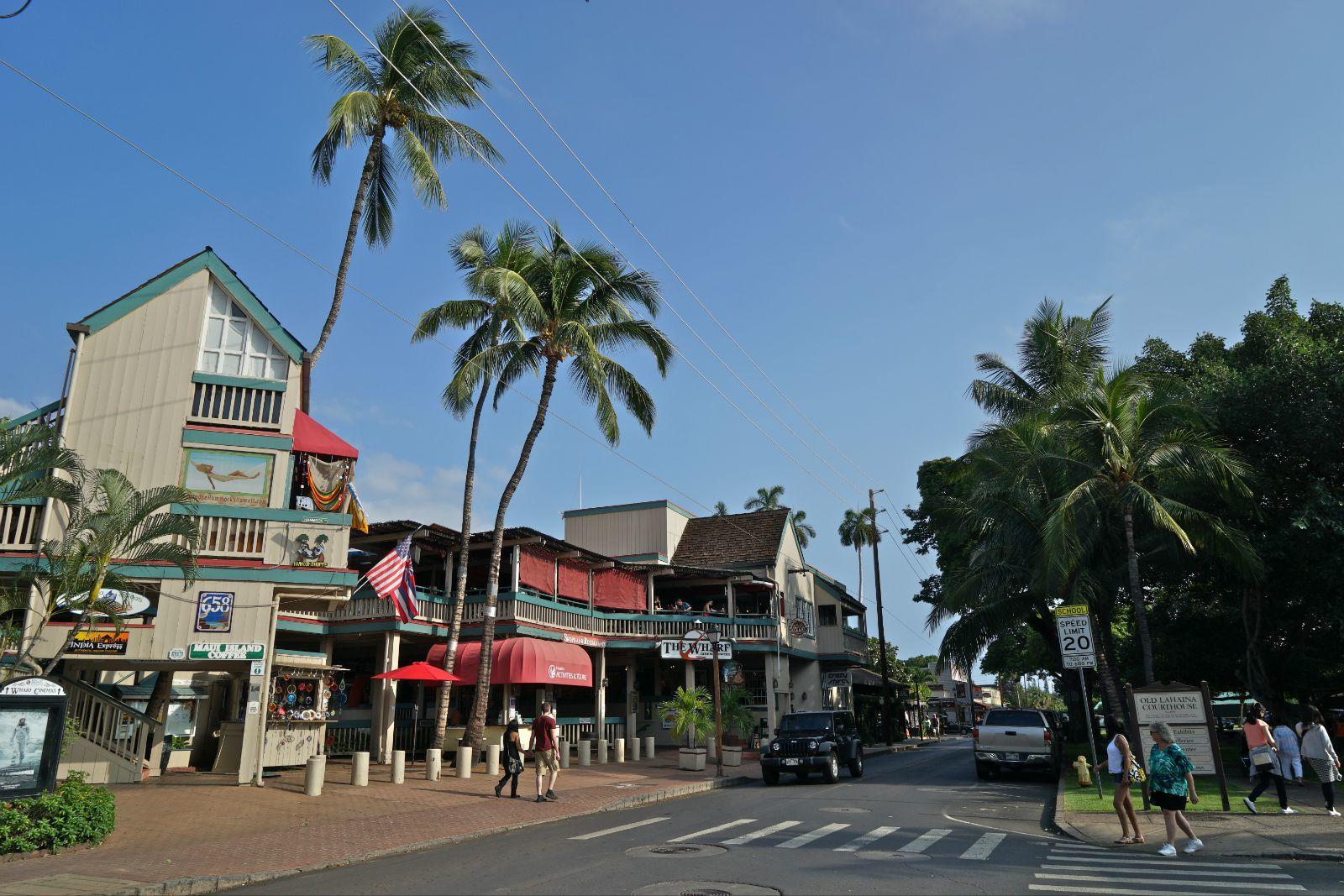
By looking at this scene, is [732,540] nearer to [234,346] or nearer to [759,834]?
[234,346]

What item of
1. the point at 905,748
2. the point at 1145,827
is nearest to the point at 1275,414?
the point at 1145,827

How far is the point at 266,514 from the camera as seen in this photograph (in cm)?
1859

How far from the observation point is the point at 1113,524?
80.3 feet

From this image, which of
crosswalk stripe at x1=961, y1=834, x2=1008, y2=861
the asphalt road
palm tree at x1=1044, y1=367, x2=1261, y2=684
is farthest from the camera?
palm tree at x1=1044, y1=367, x2=1261, y2=684

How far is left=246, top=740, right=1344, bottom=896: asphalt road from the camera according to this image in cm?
835

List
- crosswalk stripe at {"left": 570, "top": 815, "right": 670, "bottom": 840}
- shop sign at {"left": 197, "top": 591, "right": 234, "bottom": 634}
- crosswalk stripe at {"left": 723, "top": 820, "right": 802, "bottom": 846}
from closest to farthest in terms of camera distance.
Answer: crosswalk stripe at {"left": 723, "top": 820, "right": 802, "bottom": 846} → crosswalk stripe at {"left": 570, "top": 815, "right": 670, "bottom": 840} → shop sign at {"left": 197, "top": 591, "right": 234, "bottom": 634}

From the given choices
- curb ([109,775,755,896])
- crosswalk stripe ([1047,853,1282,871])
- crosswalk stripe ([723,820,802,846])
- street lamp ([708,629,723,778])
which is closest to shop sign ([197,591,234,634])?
curb ([109,775,755,896])

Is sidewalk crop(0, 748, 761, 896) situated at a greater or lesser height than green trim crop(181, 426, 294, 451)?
lesser

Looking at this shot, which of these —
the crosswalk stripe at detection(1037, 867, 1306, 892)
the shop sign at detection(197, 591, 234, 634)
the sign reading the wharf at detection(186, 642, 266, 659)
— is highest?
the shop sign at detection(197, 591, 234, 634)

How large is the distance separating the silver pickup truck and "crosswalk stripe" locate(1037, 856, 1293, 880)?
1244cm

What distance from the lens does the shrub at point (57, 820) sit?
1003 centimetres

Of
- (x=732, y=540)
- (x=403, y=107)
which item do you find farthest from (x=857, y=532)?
(x=403, y=107)

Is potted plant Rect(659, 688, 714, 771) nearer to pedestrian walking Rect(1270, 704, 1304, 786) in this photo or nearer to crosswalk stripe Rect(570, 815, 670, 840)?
crosswalk stripe Rect(570, 815, 670, 840)

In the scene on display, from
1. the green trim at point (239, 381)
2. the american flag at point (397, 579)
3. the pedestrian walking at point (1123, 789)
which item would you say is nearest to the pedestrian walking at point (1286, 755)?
the pedestrian walking at point (1123, 789)
